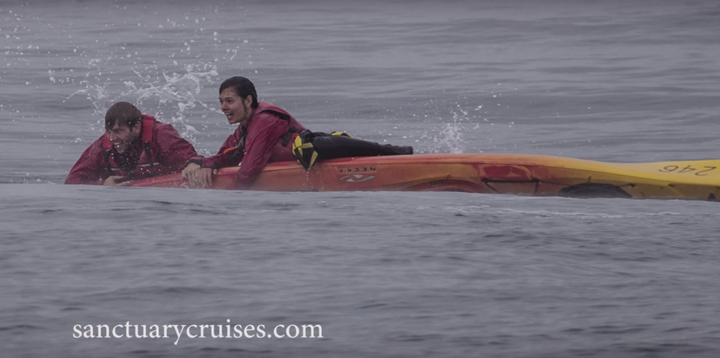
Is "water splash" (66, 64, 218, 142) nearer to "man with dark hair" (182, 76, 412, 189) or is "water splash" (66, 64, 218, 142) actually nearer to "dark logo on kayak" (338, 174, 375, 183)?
"man with dark hair" (182, 76, 412, 189)

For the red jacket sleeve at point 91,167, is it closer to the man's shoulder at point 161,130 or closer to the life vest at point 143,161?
the life vest at point 143,161

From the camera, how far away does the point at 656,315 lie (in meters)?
4.63

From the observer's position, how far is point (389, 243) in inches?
239

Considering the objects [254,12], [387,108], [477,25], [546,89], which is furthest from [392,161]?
[254,12]

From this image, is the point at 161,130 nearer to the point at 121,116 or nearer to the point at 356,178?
the point at 121,116

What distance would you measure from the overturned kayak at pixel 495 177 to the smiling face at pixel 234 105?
16.1 inches

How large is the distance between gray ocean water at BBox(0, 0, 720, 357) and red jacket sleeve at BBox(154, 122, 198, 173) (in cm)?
32

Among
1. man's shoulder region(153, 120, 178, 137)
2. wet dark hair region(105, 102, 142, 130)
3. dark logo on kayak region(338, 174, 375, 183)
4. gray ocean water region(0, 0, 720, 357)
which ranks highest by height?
wet dark hair region(105, 102, 142, 130)

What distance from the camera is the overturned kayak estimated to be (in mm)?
7707

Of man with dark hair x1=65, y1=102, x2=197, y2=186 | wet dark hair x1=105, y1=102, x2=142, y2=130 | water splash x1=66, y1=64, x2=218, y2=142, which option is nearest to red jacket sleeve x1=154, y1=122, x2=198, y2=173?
man with dark hair x1=65, y1=102, x2=197, y2=186

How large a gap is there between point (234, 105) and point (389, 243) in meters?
2.42

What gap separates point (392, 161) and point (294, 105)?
721 centimetres

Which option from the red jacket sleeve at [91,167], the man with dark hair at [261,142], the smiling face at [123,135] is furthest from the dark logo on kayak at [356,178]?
the red jacket sleeve at [91,167]

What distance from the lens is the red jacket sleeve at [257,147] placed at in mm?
7984
